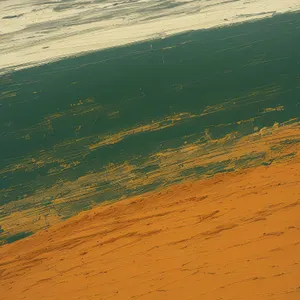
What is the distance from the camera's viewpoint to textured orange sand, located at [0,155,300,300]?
15.5 feet

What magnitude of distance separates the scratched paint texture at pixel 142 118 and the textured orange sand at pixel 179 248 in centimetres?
38

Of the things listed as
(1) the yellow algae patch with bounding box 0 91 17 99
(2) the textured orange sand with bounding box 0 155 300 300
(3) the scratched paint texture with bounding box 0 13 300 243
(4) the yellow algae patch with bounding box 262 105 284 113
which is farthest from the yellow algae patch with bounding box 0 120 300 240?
(1) the yellow algae patch with bounding box 0 91 17 99

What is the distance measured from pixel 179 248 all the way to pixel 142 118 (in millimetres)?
3200

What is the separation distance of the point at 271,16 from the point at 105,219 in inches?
302

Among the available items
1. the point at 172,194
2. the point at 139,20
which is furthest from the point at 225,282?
the point at 139,20

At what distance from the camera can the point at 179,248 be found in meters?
5.20

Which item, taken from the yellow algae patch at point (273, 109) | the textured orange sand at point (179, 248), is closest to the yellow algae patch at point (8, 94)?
the textured orange sand at point (179, 248)

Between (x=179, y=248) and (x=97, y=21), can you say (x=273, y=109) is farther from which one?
(x=97, y=21)

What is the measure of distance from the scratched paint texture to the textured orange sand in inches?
14.9

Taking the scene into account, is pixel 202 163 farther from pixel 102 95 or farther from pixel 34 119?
pixel 34 119

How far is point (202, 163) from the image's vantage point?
665 cm

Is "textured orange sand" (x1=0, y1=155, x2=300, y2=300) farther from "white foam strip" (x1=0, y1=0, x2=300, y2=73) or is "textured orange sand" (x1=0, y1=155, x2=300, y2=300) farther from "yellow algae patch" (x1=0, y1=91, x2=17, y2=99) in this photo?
"white foam strip" (x1=0, y1=0, x2=300, y2=73)

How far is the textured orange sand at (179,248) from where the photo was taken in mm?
4727

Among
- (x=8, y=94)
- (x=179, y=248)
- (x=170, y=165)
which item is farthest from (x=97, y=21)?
(x=179, y=248)
